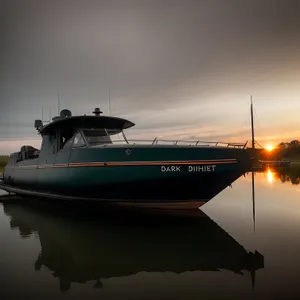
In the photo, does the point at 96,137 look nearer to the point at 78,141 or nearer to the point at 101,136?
the point at 101,136

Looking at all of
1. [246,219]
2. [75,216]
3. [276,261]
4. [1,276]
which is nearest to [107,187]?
[75,216]

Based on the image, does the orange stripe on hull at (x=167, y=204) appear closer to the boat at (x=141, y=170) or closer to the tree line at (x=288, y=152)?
the boat at (x=141, y=170)

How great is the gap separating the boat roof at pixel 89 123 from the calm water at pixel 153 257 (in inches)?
132

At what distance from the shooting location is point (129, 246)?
5.57 metres

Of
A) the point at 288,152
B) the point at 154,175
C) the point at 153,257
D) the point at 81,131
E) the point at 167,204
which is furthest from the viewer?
the point at 288,152

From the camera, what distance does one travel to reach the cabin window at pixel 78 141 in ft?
31.5

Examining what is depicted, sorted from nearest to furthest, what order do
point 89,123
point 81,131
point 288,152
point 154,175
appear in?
point 154,175 → point 81,131 → point 89,123 → point 288,152

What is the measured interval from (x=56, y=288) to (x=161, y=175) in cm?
449

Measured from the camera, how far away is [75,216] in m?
8.92

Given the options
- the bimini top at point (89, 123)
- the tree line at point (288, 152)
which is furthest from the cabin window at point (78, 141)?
the tree line at point (288, 152)

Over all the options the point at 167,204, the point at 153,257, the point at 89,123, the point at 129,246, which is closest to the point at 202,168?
the point at 167,204

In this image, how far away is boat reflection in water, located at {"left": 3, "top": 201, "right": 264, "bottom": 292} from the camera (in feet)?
14.5

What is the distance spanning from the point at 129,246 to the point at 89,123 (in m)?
5.60

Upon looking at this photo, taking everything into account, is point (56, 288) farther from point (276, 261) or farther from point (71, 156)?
point (71, 156)
